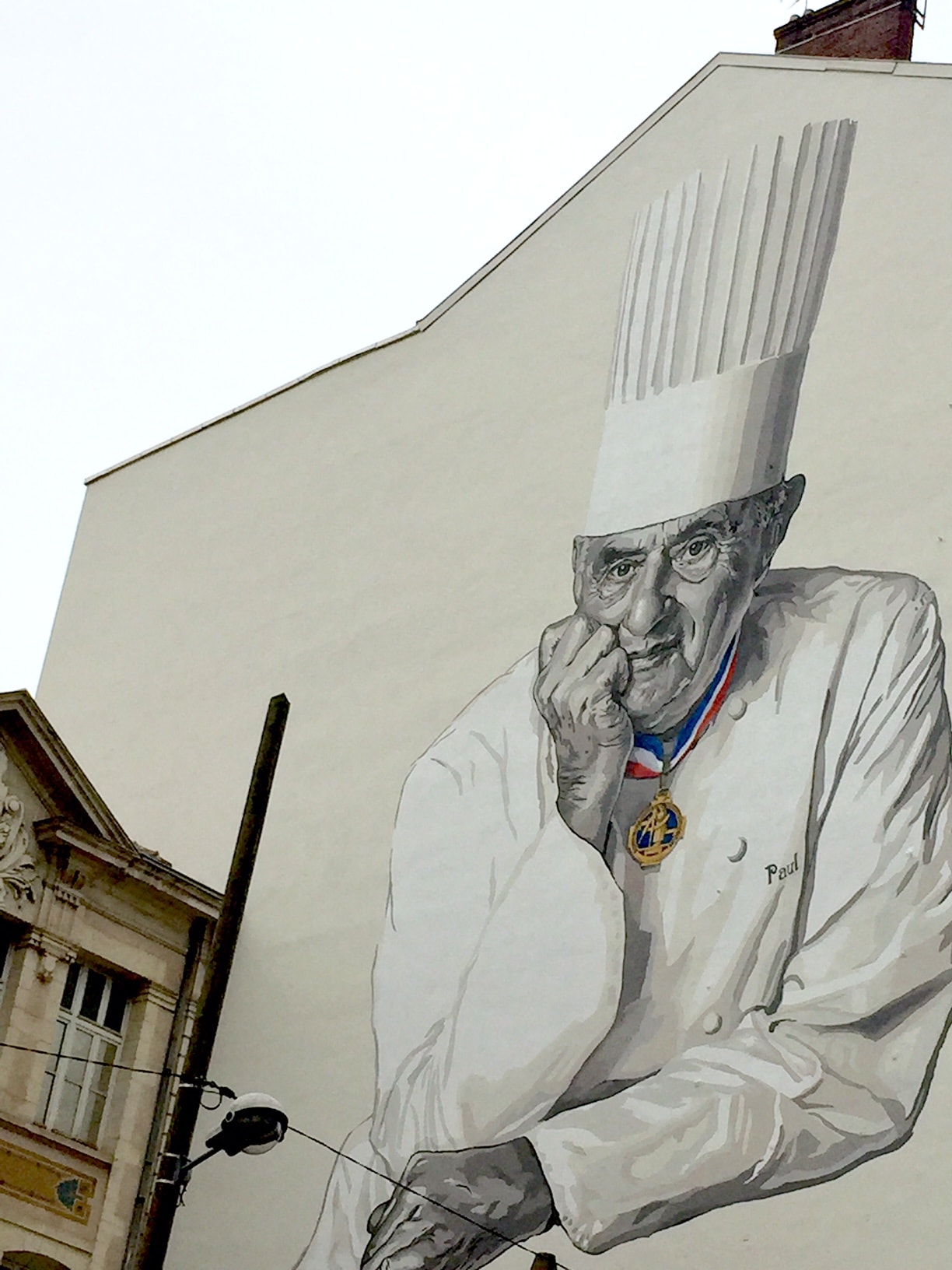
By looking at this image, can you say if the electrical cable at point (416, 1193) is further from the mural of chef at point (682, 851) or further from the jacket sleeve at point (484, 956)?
the jacket sleeve at point (484, 956)

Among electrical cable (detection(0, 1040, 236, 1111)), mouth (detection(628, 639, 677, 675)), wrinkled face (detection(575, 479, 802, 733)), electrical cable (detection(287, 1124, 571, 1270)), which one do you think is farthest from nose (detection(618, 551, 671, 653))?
electrical cable (detection(0, 1040, 236, 1111))

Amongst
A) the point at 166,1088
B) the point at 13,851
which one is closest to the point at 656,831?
the point at 166,1088

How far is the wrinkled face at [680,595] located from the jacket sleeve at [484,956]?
1399 millimetres

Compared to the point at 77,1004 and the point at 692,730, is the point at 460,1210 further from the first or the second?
the point at 692,730

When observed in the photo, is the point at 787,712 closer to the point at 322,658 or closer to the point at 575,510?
the point at 575,510

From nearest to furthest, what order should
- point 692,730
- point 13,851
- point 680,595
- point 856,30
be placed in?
point 692,730 < point 13,851 < point 680,595 < point 856,30

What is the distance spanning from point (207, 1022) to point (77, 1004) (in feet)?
27.1

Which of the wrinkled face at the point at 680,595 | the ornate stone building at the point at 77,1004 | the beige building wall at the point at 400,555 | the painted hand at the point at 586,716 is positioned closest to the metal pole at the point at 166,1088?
the ornate stone building at the point at 77,1004

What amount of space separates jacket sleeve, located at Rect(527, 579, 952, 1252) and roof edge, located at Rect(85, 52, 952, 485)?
6052 millimetres

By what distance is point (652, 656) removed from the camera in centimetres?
1873

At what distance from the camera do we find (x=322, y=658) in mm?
21703

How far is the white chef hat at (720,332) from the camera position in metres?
19.1

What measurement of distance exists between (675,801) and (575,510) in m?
3.75

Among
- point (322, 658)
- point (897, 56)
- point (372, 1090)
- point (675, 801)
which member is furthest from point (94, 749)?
point (897, 56)
